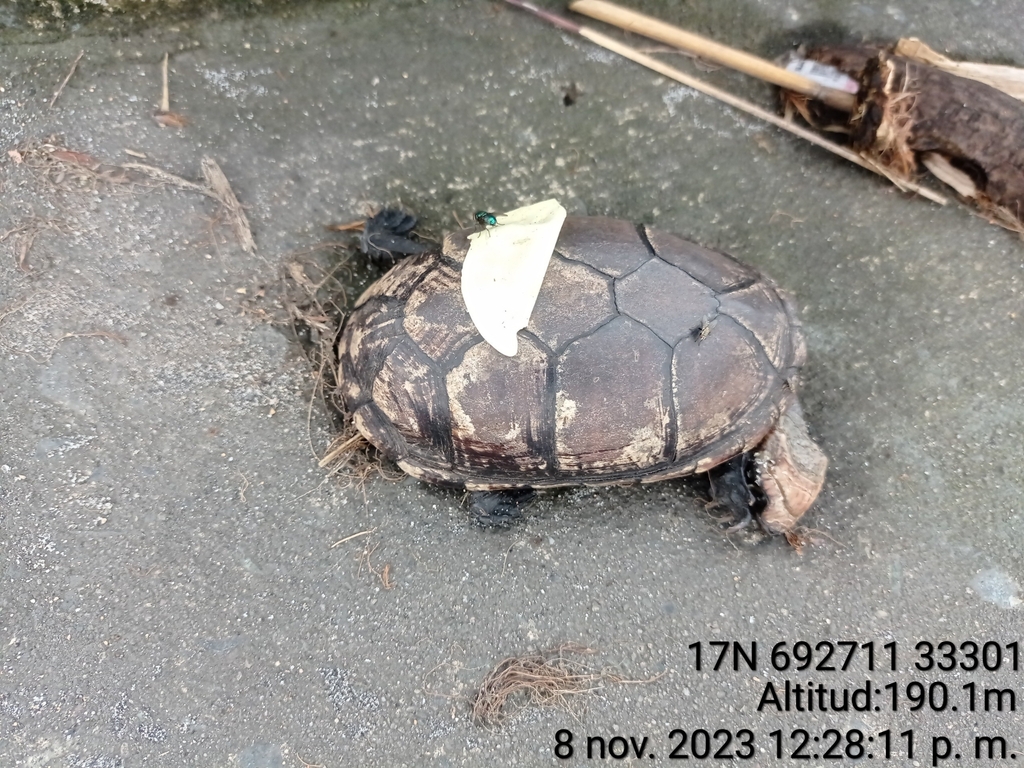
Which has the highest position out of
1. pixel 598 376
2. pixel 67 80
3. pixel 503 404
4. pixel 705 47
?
pixel 705 47

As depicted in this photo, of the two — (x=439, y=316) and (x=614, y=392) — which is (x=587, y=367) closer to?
(x=614, y=392)

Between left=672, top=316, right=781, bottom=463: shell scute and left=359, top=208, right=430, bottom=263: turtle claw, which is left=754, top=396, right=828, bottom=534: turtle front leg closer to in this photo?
left=672, top=316, right=781, bottom=463: shell scute

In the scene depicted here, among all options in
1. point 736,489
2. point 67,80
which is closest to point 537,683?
point 736,489

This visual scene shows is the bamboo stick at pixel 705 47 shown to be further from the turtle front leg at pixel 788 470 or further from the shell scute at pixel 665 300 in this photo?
the turtle front leg at pixel 788 470

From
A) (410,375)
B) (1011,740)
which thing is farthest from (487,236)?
(1011,740)

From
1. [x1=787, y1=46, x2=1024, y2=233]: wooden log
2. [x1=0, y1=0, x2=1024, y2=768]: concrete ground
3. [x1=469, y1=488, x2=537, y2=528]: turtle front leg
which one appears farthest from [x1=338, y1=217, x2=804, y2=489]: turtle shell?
[x1=787, y1=46, x2=1024, y2=233]: wooden log

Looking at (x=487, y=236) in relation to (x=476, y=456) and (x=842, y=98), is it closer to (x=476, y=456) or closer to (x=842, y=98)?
(x=476, y=456)

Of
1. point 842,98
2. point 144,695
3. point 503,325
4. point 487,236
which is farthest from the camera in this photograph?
point 842,98
